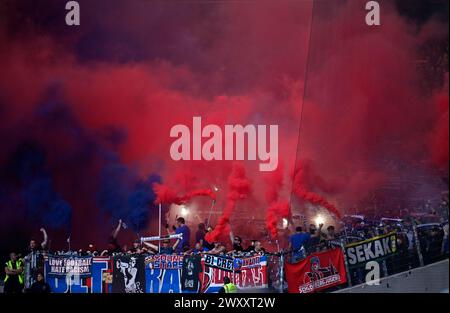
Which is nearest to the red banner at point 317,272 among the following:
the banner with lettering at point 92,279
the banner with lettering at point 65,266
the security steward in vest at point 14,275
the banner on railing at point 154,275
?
the banner on railing at point 154,275

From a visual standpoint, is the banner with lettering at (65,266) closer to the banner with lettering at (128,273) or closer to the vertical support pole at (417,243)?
the banner with lettering at (128,273)

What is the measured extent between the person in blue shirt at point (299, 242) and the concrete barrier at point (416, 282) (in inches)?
20.7

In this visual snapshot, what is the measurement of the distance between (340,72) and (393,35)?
618 millimetres

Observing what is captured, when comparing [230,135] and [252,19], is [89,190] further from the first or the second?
[252,19]

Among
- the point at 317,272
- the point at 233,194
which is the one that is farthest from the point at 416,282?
the point at 233,194

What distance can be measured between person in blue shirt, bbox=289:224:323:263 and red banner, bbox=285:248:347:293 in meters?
0.07

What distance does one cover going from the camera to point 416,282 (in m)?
9.62

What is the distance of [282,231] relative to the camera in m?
9.61

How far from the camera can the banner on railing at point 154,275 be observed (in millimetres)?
9617

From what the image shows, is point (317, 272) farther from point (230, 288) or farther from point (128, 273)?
point (128, 273)

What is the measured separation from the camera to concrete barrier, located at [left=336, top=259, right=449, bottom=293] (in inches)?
378

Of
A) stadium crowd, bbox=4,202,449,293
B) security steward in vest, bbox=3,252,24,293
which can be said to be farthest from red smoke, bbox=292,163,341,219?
security steward in vest, bbox=3,252,24,293

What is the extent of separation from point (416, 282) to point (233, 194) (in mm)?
1952

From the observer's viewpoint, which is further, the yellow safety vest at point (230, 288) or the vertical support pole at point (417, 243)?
the vertical support pole at point (417, 243)
